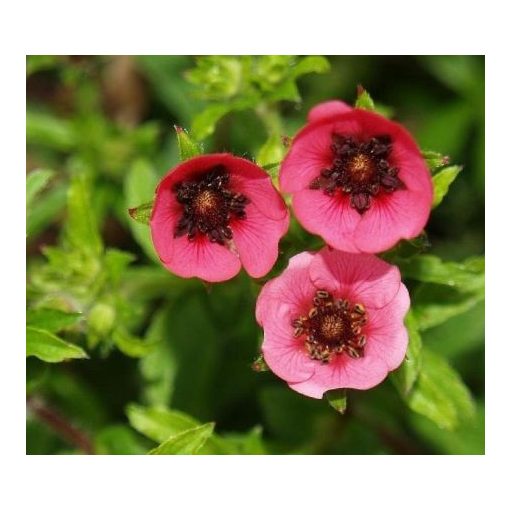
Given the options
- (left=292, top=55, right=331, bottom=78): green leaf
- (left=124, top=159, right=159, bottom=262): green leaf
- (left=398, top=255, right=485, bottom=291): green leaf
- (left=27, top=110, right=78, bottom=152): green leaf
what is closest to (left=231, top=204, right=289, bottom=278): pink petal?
(left=398, top=255, right=485, bottom=291): green leaf

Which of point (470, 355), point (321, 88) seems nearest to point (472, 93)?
point (321, 88)

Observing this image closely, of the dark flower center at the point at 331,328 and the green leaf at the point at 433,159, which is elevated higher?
the green leaf at the point at 433,159

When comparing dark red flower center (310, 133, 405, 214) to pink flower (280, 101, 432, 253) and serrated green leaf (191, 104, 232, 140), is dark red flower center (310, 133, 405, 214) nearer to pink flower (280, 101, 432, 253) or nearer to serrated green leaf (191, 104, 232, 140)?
pink flower (280, 101, 432, 253)

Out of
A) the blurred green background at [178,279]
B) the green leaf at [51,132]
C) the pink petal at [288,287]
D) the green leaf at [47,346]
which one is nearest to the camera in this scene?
the pink petal at [288,287]

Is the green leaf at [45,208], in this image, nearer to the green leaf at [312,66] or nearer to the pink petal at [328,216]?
the green leaf at [312,66]

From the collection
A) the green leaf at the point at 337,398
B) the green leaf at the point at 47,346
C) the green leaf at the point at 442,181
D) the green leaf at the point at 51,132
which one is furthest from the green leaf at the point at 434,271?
the green leaf at the point at 51,132

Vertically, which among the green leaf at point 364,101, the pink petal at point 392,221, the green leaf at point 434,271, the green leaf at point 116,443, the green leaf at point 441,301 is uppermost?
the green leaf at point 364,101

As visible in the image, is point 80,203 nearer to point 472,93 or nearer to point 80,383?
point 80,383
